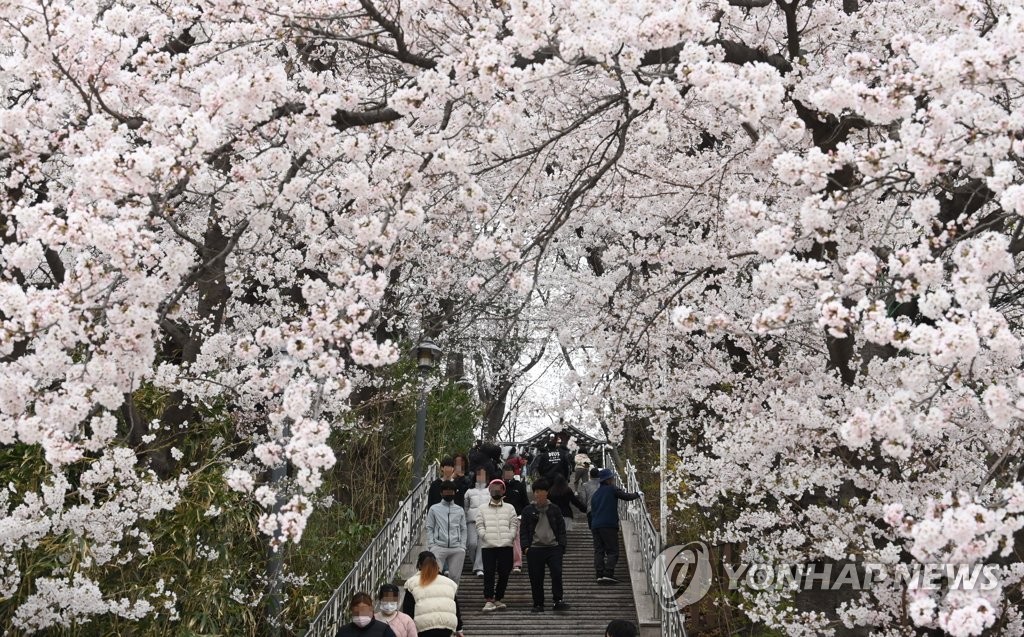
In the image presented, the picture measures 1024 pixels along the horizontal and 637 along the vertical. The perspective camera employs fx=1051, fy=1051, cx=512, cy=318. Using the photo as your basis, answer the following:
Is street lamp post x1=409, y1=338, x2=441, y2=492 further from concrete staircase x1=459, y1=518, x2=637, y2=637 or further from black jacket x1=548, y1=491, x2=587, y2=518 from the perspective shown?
black jacket x1=548, y1=491, x2=587, y2=518

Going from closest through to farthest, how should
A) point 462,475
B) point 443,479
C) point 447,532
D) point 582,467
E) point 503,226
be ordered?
point 503,226
point 447,532
point 443,479
point 462,475
point 582,467

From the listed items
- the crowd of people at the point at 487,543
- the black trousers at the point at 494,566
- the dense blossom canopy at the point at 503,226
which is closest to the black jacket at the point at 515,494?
the crowd of people at the point at 487,543

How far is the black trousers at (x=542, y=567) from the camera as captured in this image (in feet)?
34.7

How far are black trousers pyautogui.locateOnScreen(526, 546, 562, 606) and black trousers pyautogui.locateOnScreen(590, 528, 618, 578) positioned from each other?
1.06m

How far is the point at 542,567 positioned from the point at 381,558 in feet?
5.45

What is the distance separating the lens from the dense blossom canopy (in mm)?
4699

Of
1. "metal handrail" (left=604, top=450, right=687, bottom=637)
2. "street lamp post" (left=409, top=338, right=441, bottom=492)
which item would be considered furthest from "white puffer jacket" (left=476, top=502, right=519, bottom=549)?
"street lamp post" (left=409, top=338, right=441, bottom=492)

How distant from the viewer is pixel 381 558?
35.5ft

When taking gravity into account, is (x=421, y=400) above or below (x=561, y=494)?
above

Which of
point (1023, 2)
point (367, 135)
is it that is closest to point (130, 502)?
point (367, 135)

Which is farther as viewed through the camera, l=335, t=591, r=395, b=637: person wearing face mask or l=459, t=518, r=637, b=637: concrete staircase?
l=459, t=518, r=637, b=637: concrete staircase

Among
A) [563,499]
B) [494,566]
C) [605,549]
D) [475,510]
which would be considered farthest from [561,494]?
[494,566]

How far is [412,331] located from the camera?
19.3 m

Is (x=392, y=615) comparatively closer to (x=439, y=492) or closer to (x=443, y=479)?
(x=443, y=479)
